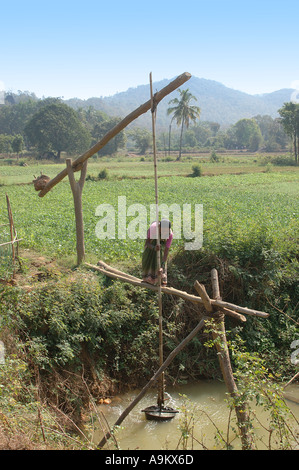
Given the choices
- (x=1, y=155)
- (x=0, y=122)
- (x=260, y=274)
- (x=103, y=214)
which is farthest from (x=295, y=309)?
(x=0, y=122)

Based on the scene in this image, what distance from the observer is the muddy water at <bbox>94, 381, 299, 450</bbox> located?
580cm

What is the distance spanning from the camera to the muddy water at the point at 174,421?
5.80 m

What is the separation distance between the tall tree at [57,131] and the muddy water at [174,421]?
152 feet

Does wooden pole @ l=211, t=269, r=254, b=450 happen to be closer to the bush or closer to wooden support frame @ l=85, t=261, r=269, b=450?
wooden support frame @ l=85, t=261, r=269, b=450

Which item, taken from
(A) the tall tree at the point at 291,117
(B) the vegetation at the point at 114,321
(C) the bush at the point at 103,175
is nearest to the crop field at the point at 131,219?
(B) the vegetation at the point at 114,321

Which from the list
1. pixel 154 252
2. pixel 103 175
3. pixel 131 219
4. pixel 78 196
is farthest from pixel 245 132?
pixel 154 252

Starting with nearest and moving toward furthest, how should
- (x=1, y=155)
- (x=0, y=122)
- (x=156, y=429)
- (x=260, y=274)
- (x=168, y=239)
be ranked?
(x=156, y=429) → (x=168, y=239) → (x=260, y=274) → (x=1, y=155) → (x=0, y=122)

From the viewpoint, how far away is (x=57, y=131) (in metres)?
51.0

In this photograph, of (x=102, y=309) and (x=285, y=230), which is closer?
(x=102, y=309)

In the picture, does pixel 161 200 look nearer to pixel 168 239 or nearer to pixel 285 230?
pixel 285 230

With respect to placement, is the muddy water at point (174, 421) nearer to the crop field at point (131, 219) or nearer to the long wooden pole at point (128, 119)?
the crop field at point (131, 219)

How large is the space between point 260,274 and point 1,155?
50918 millimetres

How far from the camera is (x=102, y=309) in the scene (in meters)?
7.14

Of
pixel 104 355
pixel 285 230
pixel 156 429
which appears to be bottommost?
pixel 156 429
